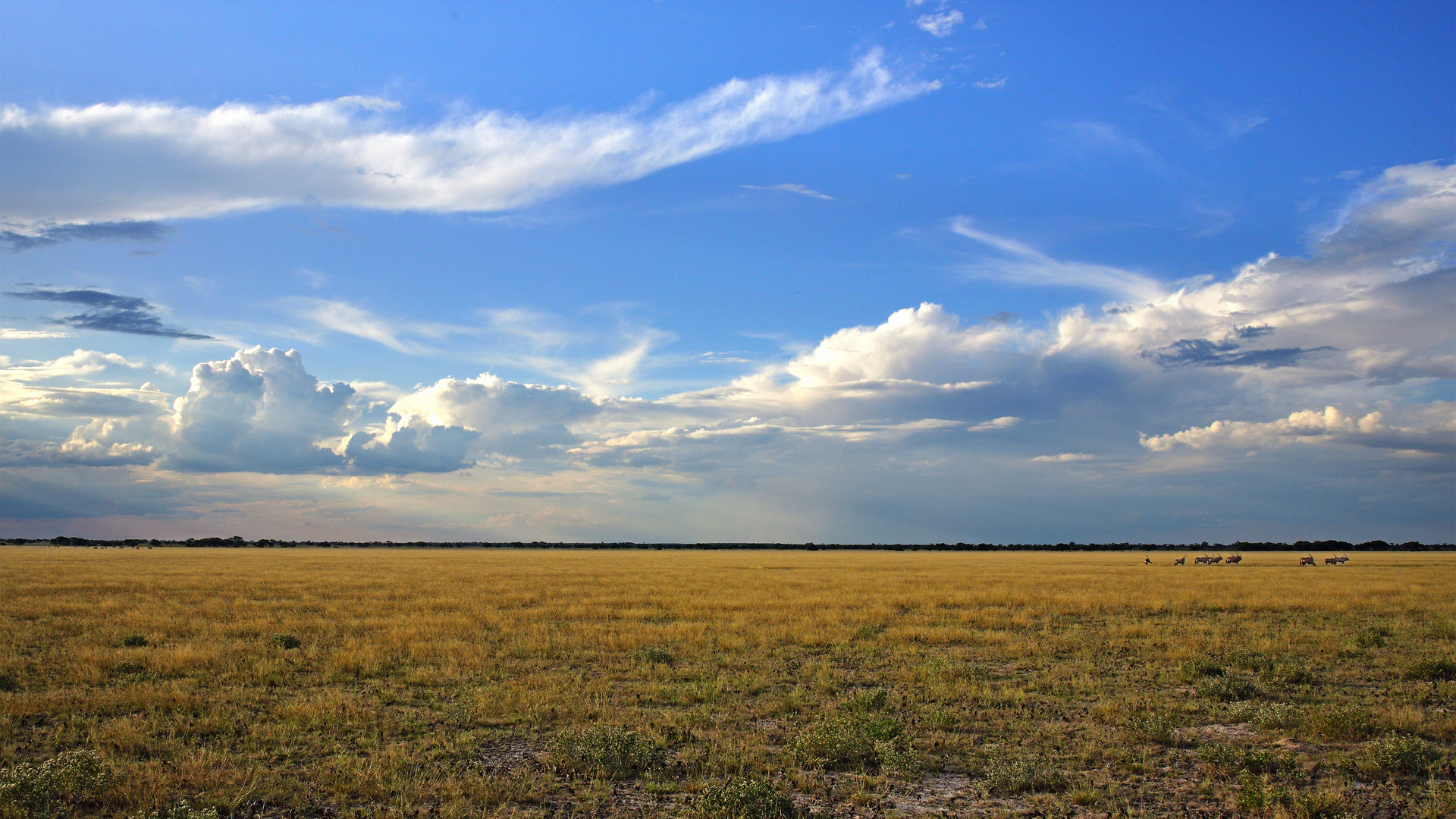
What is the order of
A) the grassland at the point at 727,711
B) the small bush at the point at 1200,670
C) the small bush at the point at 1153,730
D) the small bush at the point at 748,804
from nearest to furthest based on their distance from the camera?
the small bush at the point at 748,804, the grassland at the point at 727,711, the small bush at the point at 1153,730, the small bush at the point at 1200,670

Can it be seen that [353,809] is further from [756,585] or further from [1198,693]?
[756,585]

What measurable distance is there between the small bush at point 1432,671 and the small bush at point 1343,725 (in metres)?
6.21

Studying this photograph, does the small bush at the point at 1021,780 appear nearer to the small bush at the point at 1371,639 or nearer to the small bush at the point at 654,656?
the small bush at the point at 654,656

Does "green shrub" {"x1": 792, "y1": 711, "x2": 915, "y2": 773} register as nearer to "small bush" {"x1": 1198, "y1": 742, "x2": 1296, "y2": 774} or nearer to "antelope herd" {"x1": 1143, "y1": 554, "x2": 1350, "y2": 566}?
"small bush" {"x1": 1198, "y1": 742, "x2": 1296, "y2": 774}

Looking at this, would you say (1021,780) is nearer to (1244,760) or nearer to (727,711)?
(1244,760)

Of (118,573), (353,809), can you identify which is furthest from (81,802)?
(118,573)

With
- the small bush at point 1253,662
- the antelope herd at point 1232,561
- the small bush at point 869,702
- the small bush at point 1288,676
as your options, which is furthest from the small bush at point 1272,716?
the antelope herd at point 1232,561

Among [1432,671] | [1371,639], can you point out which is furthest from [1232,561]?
[1432,671]

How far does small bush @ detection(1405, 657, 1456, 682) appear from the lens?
1537 cm

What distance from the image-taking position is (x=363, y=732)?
11188 mm

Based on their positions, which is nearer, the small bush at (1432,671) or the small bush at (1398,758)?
the small bush at (1398,758)

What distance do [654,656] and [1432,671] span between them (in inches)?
635

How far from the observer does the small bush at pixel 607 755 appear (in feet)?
30.7

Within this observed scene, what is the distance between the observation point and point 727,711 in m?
12.4
